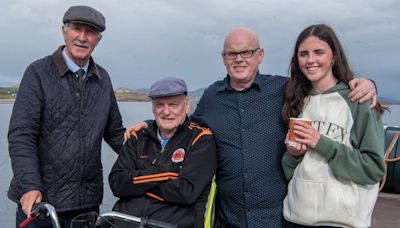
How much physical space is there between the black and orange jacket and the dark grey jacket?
1.10 feet

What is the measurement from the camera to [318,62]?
2.63 m

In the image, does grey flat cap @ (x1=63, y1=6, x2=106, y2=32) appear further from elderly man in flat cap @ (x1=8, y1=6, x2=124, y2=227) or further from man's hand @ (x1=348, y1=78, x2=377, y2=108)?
man's hand @ (x1=348, y1=78, x2=377, y2=108)

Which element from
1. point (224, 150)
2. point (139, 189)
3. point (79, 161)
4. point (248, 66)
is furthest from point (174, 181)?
point (248, 66)

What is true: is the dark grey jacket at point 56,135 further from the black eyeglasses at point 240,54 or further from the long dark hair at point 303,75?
the long dark hair at point 303,75

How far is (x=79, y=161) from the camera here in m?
2.98

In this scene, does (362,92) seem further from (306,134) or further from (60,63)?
(60,63)

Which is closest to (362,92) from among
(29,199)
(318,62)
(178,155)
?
(318,62)

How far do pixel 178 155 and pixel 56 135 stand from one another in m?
0.83

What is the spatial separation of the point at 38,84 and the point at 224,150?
50.9 inches

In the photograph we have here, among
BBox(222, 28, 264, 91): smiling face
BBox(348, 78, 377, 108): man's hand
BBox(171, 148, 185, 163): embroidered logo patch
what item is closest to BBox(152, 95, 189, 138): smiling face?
BBox(171, 148, 185, 163): embroidered logo patch

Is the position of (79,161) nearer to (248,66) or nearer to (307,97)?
(248,66)

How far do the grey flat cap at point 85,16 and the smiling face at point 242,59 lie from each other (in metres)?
0.86

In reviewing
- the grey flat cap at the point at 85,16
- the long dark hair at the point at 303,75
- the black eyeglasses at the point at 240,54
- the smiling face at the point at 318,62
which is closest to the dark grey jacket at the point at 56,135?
the grey flat cap at the point at 85,16

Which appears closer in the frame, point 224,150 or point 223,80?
point 224,150
